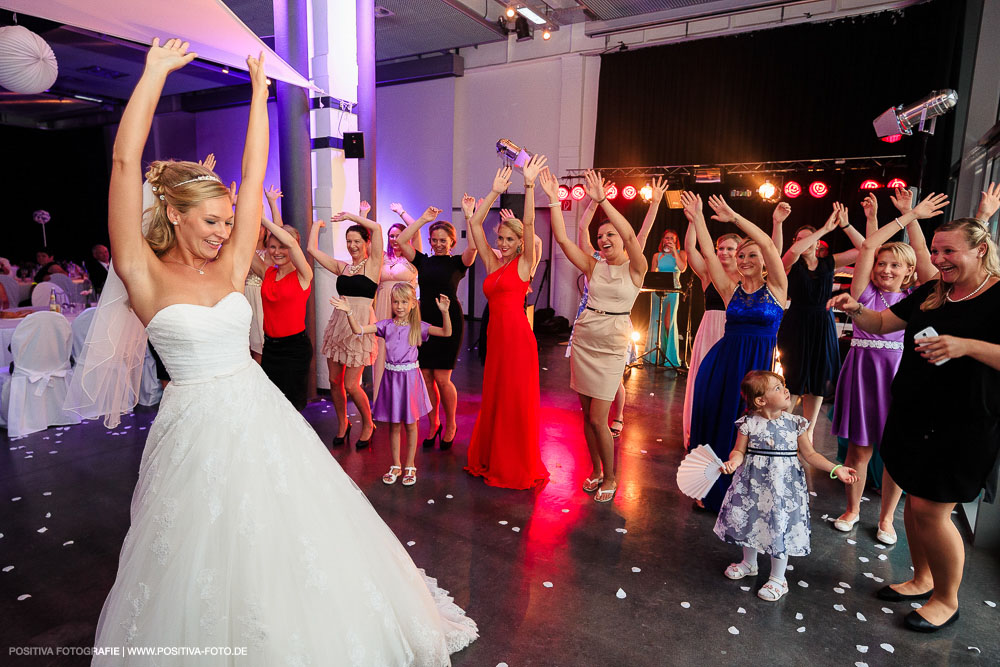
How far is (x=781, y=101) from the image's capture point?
29.0ft

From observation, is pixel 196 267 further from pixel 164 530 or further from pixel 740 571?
pixel 740 571

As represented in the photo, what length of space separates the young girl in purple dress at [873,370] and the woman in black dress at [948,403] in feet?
2.81

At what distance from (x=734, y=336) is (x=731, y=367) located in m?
0.19

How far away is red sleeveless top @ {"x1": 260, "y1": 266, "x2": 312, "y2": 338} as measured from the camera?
161 inches

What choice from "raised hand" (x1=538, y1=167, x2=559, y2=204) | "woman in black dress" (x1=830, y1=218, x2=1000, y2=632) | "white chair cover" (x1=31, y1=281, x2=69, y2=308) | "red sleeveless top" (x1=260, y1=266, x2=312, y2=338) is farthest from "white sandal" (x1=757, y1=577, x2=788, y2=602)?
"white chair cover" (x1=31, y1=281, x2=69, y2=308)

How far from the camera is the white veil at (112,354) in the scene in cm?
205

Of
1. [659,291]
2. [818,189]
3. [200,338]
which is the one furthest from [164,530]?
[818,189]

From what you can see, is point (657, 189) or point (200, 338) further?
point (657, 189)

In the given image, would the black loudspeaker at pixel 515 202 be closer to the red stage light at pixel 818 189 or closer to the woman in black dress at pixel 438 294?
the red stage light at pixel 818 189

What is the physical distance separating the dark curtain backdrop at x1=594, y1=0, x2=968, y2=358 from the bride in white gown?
7.53m

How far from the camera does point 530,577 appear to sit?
2.90m

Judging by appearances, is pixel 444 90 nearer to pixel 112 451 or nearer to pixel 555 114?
pixel 555 114

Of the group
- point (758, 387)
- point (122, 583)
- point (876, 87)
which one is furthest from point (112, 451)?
point (876, 87)

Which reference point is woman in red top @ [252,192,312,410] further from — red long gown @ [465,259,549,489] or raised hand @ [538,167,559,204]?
raised hand @ [538,167,559,204]
